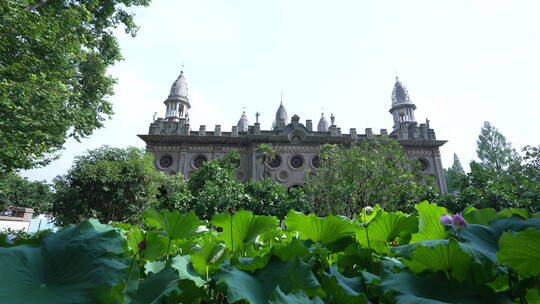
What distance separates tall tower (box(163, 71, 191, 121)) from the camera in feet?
95.4

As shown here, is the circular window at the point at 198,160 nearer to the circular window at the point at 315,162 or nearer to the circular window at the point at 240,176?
the circular window at the point at 240,176

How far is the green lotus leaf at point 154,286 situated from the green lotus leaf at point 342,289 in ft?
1.67

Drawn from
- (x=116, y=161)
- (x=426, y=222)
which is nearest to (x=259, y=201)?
(x=116, y=161)

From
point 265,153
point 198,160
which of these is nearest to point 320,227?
point 265,153

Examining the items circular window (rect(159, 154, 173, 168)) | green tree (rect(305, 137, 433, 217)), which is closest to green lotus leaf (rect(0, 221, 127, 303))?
green tree (rect(305, 137, 433, 217))

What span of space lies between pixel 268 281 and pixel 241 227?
44 cm

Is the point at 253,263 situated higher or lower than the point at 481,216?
lower

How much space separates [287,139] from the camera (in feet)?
84.9

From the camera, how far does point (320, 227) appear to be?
131cm

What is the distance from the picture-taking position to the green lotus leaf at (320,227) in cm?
125

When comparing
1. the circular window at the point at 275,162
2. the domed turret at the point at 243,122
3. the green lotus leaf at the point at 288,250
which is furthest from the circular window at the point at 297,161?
the green lotus leaf at the point at 288,250

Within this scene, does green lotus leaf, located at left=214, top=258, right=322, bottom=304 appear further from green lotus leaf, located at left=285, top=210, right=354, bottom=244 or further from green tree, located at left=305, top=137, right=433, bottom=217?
green tree, located at left=305, top=137, right=433, bottom=217

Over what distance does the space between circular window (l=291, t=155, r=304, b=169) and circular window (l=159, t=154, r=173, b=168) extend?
1164 cm

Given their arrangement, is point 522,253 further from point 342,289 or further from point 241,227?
point 241,227
